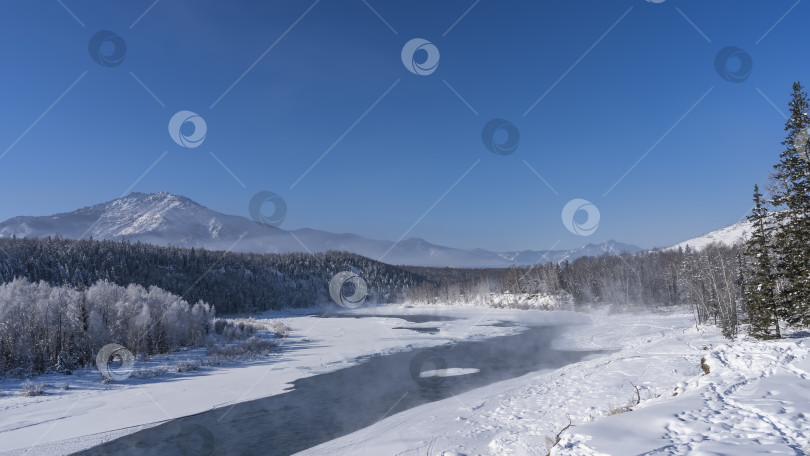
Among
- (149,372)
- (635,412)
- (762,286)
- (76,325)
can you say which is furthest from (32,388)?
(762,286)

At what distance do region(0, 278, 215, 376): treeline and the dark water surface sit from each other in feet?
61.7

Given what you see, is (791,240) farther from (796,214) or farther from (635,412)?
(635,412)

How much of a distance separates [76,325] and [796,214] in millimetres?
51870

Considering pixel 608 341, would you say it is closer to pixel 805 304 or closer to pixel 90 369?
pixel 805 304

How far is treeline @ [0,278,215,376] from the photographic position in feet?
98.3

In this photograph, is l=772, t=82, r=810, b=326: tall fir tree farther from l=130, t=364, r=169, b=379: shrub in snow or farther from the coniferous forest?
l=130, t=364, r=169, b=379: shrub in snow

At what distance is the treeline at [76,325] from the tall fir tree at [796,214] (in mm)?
48349

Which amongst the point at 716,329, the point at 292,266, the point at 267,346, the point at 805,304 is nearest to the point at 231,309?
the point at 292,266

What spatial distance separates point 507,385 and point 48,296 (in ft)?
123

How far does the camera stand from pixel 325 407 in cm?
2200

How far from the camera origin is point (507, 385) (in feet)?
80.5

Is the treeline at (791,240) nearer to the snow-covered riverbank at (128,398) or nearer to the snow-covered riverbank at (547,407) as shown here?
the snow-covered riverbank at (547,407)

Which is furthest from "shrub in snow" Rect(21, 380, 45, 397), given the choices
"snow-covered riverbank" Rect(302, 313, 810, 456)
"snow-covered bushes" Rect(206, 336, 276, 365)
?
"snow-covered riverbank" Rect(302, 313, 810, 456)

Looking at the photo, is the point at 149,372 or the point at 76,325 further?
the point at 76,325
